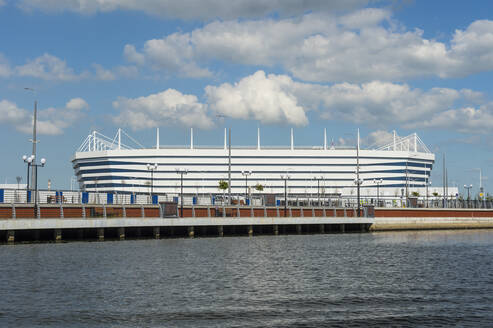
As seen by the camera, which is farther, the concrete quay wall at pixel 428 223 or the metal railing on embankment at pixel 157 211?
the concrete quay wall at pixel 428 223

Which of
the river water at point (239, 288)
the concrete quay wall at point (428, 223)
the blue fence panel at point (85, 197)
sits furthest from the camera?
the concrete quay wall at point (428, 223)

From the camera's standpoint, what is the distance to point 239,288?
2727cm

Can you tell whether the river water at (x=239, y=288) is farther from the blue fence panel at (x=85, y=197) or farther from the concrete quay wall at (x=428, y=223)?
the concrete quay wall at (x=428, y=223)

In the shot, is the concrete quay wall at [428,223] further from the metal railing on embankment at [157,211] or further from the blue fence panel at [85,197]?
the blue fence panel at [85,197]

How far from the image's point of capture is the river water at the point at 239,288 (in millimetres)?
21000

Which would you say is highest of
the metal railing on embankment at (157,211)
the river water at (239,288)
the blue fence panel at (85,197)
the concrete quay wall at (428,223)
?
the blue fence panel at (85,197)

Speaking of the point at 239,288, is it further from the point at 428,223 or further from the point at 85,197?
the point at 428,223

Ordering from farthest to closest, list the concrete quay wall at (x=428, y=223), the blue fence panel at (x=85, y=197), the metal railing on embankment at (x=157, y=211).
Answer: the concrete quay wall at (x=428, y=223) < the blue fence panel at (x=85, y=197) < the metal railing on embankment at (x=157, y=211)

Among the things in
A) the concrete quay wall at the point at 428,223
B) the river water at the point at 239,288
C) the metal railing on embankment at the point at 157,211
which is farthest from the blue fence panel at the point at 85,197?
the concrete quay wall at the point at 428,223

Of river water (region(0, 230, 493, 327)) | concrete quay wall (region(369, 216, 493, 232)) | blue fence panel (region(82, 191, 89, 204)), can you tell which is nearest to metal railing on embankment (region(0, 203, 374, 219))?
concrete quay wall (region(369, 216, 493, 232))

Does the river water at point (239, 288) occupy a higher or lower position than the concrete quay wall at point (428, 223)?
lower

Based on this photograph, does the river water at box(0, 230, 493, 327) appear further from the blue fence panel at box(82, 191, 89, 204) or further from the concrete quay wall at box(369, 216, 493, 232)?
the concrete quay wall at box(369, 216, 493, 232)

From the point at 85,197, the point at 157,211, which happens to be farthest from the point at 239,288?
the point at 85,197

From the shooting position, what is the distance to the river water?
21.0 meters
